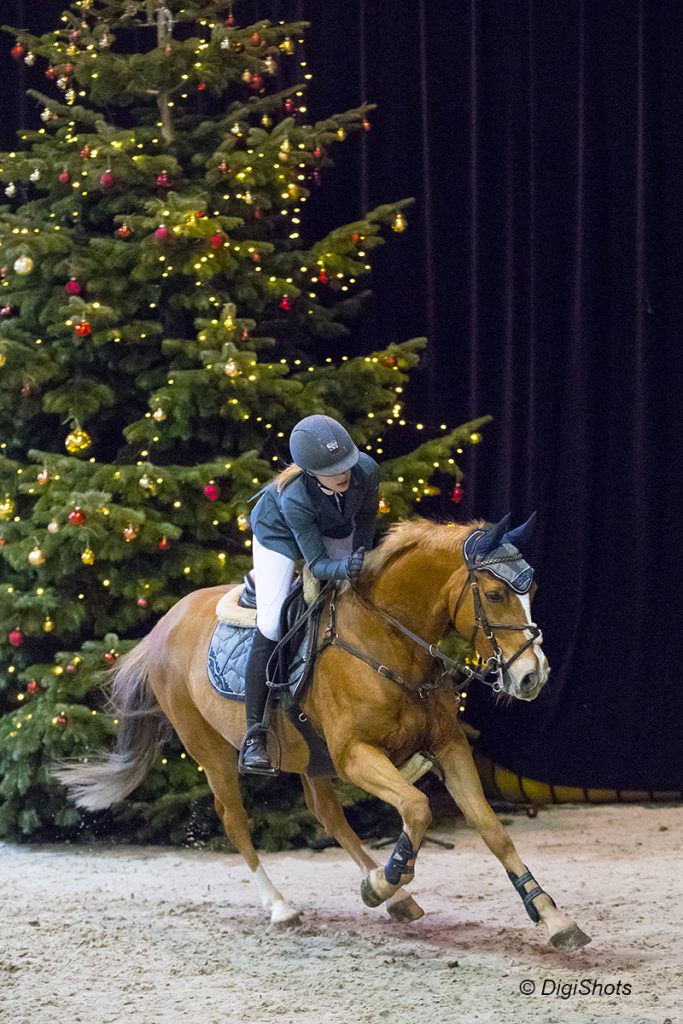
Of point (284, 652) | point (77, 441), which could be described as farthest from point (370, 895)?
point (77, 441)

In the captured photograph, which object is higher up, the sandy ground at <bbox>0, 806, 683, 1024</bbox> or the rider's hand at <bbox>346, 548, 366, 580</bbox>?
the rider's hand at <bbox>346, 548, 366, 580</bbox>

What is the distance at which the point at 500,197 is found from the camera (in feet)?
23.6

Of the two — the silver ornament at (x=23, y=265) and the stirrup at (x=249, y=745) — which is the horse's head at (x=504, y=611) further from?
the silver ornament at (x=23, y=265)

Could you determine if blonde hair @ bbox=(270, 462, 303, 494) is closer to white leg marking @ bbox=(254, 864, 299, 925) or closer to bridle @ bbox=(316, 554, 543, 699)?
bridle @ bbox=(316, 554, 543, 699)

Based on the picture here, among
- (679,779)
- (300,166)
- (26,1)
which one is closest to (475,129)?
(300,166)

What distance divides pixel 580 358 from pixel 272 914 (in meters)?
3.48

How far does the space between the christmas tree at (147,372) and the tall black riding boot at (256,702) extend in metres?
1.57

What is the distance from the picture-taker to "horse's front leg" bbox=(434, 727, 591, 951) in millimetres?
4055

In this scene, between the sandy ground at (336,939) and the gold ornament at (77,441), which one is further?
the gold ornament at (77,441)

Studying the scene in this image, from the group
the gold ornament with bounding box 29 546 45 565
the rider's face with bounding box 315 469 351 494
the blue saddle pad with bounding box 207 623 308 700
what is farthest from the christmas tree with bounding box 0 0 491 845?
the rider's face with bounding box 315 469 351 494

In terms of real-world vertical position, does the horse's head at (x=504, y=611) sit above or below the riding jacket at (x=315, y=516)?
below

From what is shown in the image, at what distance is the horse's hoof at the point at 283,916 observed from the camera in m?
4.92

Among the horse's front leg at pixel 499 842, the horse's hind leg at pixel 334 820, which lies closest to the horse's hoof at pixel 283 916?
the horse's hind leg at pixel 334 820

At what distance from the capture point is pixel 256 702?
4688mm
